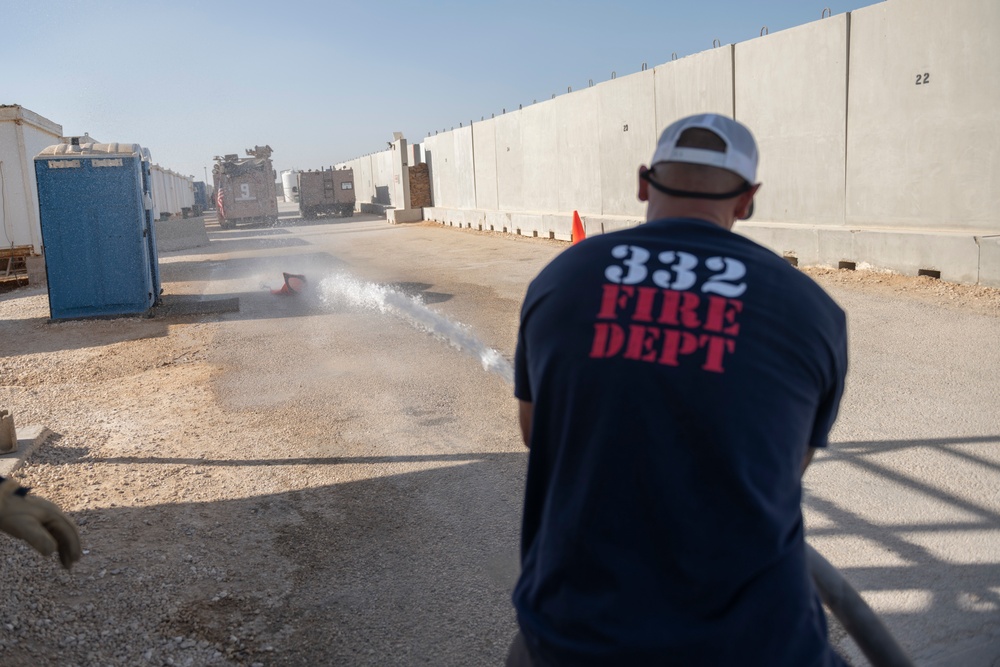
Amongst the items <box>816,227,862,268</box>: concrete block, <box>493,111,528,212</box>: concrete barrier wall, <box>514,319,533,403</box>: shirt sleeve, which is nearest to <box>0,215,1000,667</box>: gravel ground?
<box>514,319,533,403</box>: shirt sleeve

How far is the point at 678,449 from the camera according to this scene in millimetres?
1523

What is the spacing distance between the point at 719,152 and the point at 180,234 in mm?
28885

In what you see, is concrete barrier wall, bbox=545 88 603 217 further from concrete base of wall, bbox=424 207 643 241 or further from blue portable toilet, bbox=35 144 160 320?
blue portable toilet, bbox=35 144 160 320

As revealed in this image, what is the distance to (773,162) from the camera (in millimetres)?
14039

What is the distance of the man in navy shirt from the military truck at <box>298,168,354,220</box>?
4568cm

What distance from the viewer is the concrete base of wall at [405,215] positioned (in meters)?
35.4

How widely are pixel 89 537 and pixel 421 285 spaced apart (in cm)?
979

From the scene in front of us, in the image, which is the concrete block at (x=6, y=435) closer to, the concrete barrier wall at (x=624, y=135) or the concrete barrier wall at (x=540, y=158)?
the concrete barrier wall at (x=624, y=135)

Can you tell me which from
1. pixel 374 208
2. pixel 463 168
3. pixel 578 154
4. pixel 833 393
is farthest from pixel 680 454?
pixel 374 208

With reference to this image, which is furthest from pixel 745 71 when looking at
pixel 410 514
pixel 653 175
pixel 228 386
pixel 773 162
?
pixel 653 175

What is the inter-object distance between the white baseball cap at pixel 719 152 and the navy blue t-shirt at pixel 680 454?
16 cm

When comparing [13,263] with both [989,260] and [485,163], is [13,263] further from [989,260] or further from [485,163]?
[989,260]

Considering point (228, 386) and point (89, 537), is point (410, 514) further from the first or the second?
point (228, 386)

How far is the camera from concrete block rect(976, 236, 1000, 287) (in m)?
9.95
